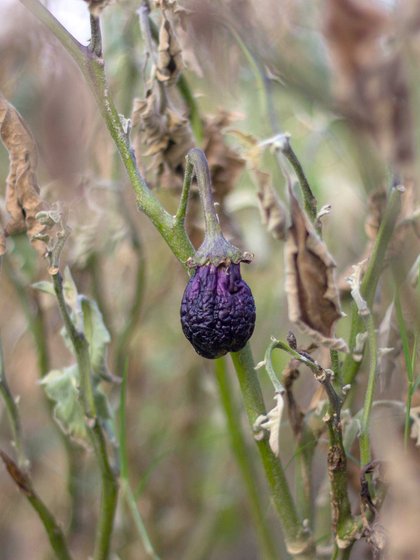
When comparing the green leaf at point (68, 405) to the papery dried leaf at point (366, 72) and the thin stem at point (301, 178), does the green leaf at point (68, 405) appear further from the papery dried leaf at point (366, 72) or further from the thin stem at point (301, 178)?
the papery dried leaf at point (366, 72)

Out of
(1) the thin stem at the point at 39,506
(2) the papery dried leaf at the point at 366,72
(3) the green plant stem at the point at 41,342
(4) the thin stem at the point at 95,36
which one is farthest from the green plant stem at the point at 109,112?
(3) the green plant stem at the point at 41,342

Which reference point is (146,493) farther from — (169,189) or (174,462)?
(169,189)

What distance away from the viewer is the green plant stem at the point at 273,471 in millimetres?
778

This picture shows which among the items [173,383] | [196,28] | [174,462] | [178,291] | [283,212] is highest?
[196,28]

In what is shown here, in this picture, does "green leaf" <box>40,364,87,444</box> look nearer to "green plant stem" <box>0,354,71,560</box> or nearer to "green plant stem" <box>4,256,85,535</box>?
"green plant stem" <box>0,354,71,560</box>

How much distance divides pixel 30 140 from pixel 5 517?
1.01 metres

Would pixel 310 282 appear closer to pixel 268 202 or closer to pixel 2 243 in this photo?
pixel 268 202

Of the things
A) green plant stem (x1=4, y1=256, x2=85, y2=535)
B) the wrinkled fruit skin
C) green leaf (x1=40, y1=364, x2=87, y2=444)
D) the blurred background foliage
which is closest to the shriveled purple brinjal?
the wrinkled fruit skin

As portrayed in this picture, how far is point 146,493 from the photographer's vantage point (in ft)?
5.36

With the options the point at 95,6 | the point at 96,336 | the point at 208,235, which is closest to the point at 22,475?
the point at 96,336

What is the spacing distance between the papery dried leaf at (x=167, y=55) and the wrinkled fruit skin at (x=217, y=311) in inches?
10.1

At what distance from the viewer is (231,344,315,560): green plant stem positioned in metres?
0.78

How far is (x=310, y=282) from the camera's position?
2.38 ft

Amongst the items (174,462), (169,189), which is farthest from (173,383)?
(169,189)
